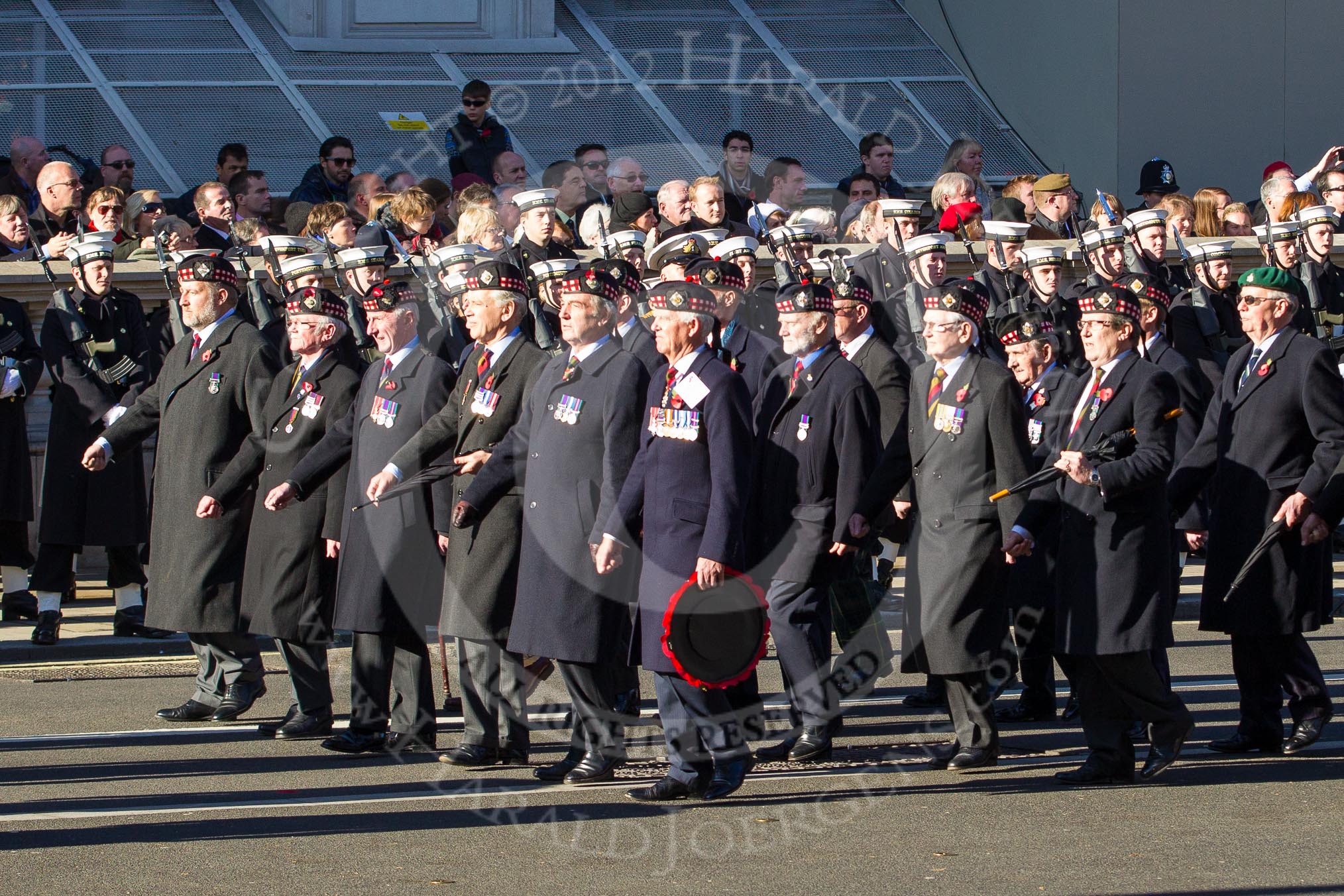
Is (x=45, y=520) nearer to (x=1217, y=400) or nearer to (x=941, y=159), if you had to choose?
(x=1217, y=400)

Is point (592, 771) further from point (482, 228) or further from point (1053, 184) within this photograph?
point (1053, 184)

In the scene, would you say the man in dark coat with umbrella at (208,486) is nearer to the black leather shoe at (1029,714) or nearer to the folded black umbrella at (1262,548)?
the black leather shoe at (1029,714)

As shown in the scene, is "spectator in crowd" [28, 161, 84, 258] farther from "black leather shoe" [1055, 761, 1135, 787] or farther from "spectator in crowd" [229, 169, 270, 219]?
"black leather shoe" [1055, 761, 1135, 787]

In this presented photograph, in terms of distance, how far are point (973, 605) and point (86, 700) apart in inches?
166

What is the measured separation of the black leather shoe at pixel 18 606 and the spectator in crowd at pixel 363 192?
9.93ft

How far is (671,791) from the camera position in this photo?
745 cm

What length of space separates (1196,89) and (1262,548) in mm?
13137

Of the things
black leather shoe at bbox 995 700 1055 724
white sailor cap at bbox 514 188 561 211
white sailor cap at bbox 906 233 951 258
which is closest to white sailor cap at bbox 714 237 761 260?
white sailor cap at bbox 514 188 561 211

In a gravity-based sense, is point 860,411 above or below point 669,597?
above

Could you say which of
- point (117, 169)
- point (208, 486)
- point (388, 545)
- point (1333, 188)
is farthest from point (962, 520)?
point (117, 169)

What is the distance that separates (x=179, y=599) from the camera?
9219mm

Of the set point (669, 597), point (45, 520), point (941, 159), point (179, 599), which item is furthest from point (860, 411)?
point (941, 159)

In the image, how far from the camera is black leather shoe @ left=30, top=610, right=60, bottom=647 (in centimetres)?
1097

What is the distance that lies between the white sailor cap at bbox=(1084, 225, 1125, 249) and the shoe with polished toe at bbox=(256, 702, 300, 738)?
4.95 m
